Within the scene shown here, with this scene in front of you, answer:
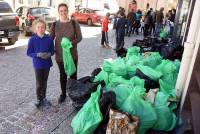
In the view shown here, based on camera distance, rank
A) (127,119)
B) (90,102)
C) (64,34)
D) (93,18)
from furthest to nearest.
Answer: (93,18)
(64,34)
(90,102)
(127,119)

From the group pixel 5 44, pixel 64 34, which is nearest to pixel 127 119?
pixel 64 34

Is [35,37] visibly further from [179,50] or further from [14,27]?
[14,27]

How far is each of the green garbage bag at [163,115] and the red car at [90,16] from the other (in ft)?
62.4

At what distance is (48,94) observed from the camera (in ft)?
18.1

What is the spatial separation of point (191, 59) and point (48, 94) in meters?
2.72

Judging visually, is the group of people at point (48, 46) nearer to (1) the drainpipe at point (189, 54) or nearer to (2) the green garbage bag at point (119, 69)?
(2) the green garbage bag at point (119, 69)

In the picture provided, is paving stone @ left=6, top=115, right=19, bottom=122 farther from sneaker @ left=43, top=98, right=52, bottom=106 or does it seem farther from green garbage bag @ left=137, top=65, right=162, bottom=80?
green garbage bag @ left=137, top=65, right=162, bottom=80

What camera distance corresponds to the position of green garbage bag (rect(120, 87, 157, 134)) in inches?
140

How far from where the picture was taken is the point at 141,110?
3586 millimetres

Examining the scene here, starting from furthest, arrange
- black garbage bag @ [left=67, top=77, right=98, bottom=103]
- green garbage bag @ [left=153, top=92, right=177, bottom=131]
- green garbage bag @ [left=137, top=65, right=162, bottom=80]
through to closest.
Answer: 1. green garbage bag @ [left=137, top=65, right=162, bottom=80]
2. black garbage bag @ [left=67, top=77, right=98, bottom=103]
3. green garbage bag @ [left=153, top=92, right=177, bottom=131]

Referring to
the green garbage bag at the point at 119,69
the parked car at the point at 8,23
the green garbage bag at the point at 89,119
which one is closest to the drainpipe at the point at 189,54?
the green garbage bag at the point at 119,69

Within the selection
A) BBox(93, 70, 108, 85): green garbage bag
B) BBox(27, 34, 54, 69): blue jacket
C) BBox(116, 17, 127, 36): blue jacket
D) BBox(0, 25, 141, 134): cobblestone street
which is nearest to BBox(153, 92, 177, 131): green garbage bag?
BBox(93, 70, 108, 85): green garbage bag

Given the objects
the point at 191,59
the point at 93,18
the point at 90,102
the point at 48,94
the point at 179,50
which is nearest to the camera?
the point at 90,102

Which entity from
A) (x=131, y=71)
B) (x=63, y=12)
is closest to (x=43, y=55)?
(x=63, y=12)
